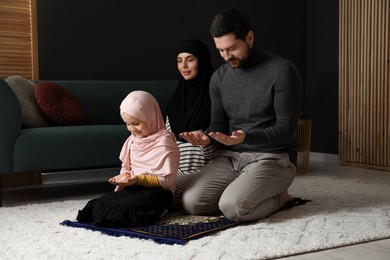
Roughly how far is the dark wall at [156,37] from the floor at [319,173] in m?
0.51

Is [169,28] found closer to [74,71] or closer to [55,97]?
[74,71]

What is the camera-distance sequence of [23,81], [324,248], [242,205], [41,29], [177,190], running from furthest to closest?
1. [41,29]
2. [23,81]
3. [177,190]
4. [242,205]
5. [324,248]

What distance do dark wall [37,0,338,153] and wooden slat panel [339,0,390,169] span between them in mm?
309

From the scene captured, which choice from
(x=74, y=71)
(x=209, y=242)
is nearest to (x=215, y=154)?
(x=209, y=242)

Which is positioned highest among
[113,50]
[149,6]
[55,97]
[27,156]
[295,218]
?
[149,6]

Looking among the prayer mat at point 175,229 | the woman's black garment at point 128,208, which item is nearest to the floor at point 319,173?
the prayer mat at point 175,229

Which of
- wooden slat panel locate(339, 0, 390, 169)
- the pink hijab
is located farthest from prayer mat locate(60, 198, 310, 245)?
wooden slat panel locate(339, 0, 390, 169)

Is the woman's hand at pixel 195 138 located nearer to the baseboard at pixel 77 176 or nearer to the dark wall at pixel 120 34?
the baseboard at pixel 77 176

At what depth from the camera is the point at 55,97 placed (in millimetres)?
3928

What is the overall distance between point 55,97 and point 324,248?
8.09 ft

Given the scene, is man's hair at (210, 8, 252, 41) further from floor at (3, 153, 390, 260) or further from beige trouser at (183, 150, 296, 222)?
floor at (3, 153, 390, 260)

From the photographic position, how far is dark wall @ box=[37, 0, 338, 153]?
4.66 metres

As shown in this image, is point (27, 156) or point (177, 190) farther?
point (27, 156)

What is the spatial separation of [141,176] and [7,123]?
3.58ft
